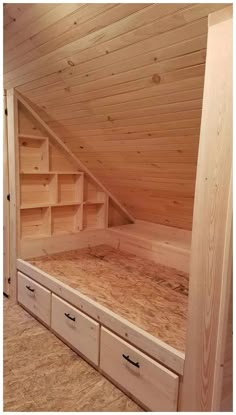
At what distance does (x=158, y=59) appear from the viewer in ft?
4.55

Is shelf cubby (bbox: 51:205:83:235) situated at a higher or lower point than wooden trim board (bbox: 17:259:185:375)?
higher

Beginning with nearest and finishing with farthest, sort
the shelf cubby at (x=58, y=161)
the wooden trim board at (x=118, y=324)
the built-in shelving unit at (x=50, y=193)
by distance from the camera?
1. the wooden trim board at (x=118, y=324)
2. the built-in shelving unit at (x=50, y=193)
3. the shelf cubby at (x=58, y=161)

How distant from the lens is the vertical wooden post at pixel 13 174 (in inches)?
102

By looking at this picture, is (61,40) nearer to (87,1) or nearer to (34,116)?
(87,1)

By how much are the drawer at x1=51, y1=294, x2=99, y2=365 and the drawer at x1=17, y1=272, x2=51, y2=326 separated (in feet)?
0.31

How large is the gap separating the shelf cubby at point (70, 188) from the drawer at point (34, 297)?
861 mm

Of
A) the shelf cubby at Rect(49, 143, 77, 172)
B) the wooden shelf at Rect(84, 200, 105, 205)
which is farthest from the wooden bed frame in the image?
the wooden shelf at Rect(84, 200, 105, 205)

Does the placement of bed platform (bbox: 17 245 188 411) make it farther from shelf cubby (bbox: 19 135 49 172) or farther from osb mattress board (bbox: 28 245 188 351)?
shelf cubby (bbox: 19 135 49 172)

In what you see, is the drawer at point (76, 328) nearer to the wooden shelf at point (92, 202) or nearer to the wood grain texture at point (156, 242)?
the wood grain texture at point (156, 242)

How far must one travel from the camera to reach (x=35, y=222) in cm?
296

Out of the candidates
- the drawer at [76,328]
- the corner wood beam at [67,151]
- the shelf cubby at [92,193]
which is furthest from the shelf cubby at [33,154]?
the drawer at [76,328]

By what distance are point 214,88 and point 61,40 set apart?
0.96 meters

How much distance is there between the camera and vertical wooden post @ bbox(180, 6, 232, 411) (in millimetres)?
1057

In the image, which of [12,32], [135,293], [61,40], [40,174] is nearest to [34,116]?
[40,174]
